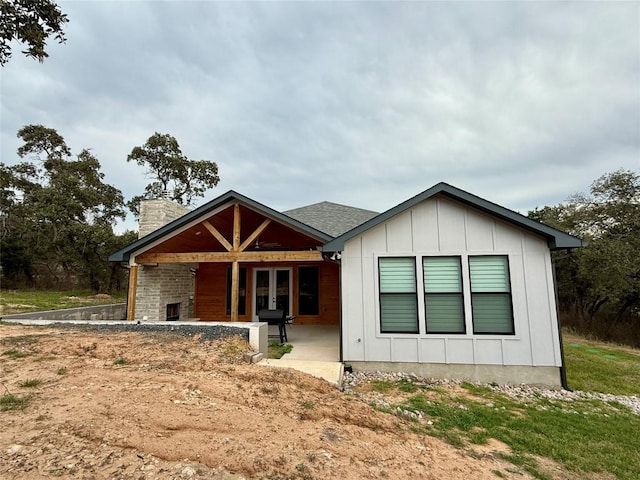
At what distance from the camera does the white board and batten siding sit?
589cm

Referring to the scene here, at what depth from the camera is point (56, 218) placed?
22.0 metres

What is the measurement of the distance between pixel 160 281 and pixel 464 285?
27.7 feet

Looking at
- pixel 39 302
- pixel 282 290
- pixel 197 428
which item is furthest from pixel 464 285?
pixel 39 302

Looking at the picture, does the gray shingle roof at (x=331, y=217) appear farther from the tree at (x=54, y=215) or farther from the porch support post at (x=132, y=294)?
the tree at (x=54, y=215)

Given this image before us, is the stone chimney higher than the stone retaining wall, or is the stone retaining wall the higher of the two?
the stone chimney

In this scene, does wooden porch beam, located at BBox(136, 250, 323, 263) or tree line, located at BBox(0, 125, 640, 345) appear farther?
tree line, located at BBox(0, 125, 640, 345)

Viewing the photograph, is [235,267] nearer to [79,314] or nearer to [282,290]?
[282,290]

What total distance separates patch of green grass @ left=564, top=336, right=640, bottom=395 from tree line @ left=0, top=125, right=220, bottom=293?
24.5 metres

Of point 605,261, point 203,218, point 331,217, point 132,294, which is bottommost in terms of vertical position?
point 132,294

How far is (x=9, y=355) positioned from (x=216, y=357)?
309 cm

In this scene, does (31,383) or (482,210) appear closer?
(31,383)

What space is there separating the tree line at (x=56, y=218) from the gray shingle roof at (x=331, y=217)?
16329 millimetres

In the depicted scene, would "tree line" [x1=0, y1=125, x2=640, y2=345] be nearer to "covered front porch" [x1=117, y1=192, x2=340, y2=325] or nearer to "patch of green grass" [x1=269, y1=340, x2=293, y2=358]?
"covered front porch" [x1=117, y1=192, x2=340, y2=325]

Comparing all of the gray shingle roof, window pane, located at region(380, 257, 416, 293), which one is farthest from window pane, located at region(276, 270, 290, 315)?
window pane, located at region(380, 257, 416, 293)
